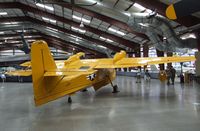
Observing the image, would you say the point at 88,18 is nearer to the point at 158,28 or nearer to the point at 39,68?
the point at 158,28

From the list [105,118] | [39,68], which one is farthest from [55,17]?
[105,118]

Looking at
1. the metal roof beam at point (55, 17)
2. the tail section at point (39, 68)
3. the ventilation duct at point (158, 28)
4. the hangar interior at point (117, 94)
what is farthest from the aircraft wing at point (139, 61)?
the metal roof beam at point (55, 17)

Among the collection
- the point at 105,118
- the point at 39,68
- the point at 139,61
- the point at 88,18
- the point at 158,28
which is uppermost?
the point at 88,18

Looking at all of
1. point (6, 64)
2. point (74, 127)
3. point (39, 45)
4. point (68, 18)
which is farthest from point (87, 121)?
point (6, 64)

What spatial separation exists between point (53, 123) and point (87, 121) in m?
0.95

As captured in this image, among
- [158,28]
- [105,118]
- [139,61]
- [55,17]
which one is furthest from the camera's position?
[55,17]

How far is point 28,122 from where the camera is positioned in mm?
6500

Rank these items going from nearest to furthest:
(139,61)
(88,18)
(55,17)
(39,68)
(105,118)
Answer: (105,118) < (39,68) < (139,61) < (88,18) < (55,17)

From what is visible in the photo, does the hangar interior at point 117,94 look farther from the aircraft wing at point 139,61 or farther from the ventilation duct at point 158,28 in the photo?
the aircraft wing at point 139,61

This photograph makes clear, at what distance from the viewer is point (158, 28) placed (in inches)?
575

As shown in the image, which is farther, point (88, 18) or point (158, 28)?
point (88, 18)

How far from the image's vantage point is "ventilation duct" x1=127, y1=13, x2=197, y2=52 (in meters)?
13.3

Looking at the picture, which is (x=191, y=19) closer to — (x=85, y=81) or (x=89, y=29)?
(x=85, y=81)

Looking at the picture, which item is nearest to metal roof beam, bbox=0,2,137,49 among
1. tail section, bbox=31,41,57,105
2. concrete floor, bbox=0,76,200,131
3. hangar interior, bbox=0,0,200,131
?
hangar interior, bbox=0,0,200,131
